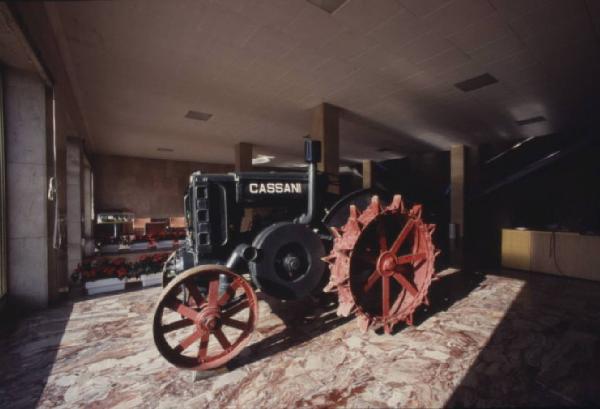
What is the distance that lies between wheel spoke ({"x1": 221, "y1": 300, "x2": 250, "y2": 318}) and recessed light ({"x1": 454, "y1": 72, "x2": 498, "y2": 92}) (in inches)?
229

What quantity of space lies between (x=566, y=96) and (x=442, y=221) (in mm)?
6362

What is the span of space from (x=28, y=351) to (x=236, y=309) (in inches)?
94.0

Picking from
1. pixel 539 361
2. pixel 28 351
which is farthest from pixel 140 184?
pixel 539 361

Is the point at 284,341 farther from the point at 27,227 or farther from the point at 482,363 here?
the point at 27,227

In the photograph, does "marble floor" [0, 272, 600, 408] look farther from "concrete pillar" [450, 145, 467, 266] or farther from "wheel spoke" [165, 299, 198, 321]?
"concrete pillar" [450, 145, 467, 266]

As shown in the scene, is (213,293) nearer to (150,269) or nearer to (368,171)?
(150,269)

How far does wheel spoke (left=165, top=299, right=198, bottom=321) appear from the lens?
2592 millimetres

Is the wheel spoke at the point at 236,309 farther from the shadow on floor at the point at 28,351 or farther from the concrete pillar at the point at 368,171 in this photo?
the concrete pillar at the point at 368,171

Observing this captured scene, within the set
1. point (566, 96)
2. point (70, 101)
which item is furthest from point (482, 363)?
point (70, 101)

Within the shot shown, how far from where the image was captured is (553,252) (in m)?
6.40

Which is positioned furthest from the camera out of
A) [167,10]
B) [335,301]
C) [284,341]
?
[335,301]

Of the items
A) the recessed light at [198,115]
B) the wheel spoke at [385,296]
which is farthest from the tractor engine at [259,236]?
the recessed light at [198,115]

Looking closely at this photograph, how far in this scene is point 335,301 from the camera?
449 cm

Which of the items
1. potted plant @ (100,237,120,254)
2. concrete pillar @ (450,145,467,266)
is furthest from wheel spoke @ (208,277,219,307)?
concrete pillar @ (450,145,467,266)
